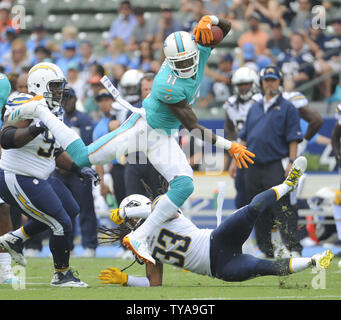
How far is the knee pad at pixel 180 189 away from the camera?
19.4 feet

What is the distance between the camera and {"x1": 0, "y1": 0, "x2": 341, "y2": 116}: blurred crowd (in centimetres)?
1229

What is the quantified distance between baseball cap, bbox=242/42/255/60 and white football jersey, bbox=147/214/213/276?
7261mm

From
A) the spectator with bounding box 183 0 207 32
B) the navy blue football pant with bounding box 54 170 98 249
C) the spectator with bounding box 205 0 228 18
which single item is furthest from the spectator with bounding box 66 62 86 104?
the navy blue football pant with bounding box 54 170 98 249

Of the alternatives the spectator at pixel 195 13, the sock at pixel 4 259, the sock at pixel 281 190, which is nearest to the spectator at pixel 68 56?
the spectator at pixel 195 13

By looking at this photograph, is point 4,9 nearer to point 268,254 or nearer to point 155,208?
point 268,254

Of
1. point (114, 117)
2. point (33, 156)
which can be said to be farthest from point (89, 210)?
point (33, 156)

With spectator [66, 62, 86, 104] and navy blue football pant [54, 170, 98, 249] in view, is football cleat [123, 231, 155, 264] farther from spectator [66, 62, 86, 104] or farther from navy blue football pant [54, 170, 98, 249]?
spectator [66, 62, 86, 104]

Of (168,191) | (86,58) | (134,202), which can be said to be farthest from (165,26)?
(168,191)

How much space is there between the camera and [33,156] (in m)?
6.45

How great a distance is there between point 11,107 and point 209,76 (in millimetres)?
7141

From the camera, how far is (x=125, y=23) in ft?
50.8

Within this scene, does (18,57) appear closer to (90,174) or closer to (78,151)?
(90,174)

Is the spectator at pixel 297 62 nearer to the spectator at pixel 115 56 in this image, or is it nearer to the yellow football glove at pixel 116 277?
the spectator at pixel 115 56

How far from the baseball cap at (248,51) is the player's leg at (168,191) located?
680cm
